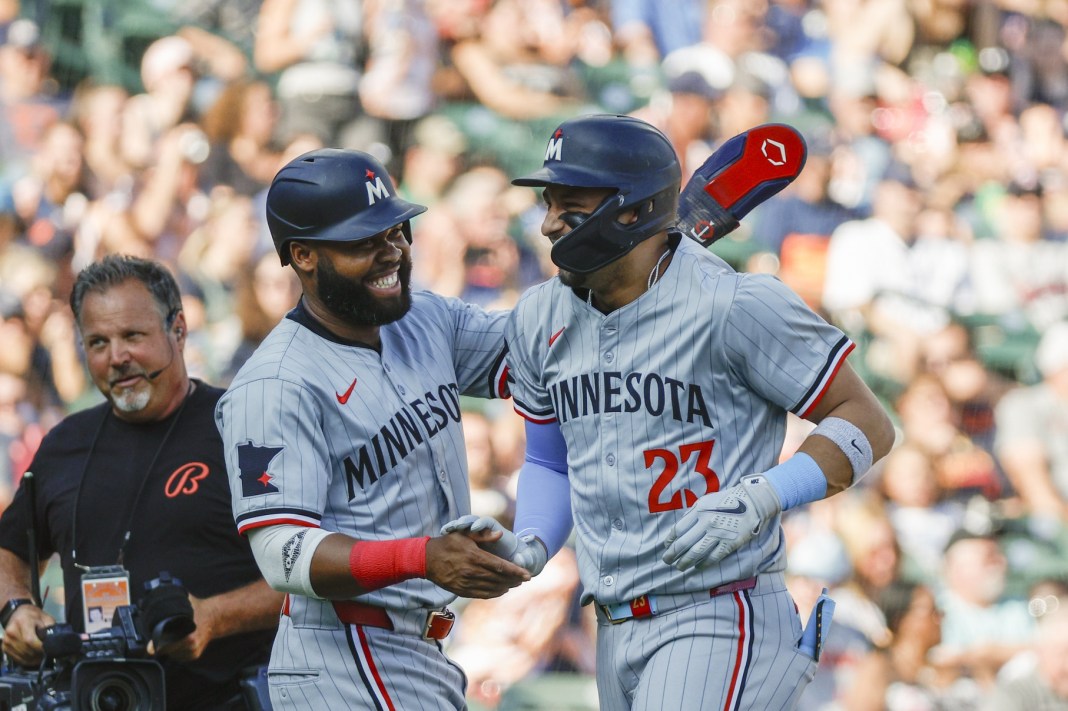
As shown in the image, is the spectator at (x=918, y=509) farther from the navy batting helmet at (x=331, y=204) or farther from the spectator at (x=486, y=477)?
the navy batting helmet at (x=331, y=204)

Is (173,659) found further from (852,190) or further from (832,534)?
(852,190)

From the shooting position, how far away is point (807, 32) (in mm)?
8672

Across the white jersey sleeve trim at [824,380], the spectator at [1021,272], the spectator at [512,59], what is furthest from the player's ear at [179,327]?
the spectator at [1021,272]

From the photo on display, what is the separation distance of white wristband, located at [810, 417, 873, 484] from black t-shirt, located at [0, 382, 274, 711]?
181 centimetres

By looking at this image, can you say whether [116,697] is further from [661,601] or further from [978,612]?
[978,612]

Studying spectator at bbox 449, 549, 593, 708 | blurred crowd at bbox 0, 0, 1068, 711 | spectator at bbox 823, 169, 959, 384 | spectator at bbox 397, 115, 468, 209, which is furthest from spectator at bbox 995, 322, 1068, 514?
spectator at bbox 397, 115, 468, 209

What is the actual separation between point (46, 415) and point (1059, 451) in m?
5.48

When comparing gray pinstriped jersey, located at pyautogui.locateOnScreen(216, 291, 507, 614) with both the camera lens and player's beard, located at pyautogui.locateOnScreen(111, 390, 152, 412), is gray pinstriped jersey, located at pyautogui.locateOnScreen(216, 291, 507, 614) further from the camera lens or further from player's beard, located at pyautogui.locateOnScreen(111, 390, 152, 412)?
player's beard, located at pyautogui.locateOnScreen(111, 390, 152, 412)

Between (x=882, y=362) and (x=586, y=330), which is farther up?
(x=586, y=330)

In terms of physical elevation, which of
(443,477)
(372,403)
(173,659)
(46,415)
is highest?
(372,403)

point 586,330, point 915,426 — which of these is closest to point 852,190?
point 915,426

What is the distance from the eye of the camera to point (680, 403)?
3324mm

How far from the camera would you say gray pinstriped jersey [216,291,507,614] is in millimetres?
3357

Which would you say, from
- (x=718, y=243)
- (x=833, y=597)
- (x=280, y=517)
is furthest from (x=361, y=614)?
(x=718, y=243)
